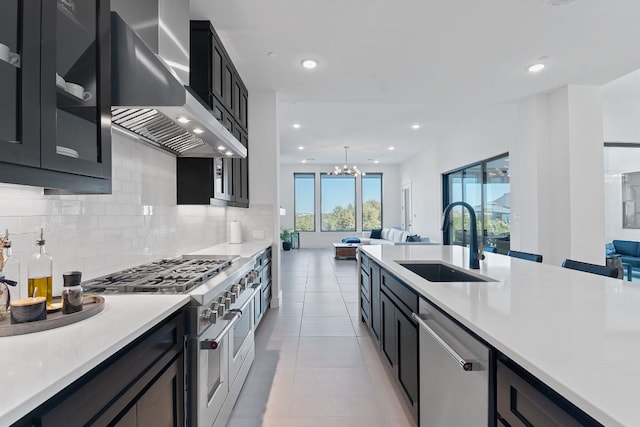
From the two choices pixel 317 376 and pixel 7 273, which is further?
pixel 317 376

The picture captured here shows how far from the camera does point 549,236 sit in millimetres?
4688

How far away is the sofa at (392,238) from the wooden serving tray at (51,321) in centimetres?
725

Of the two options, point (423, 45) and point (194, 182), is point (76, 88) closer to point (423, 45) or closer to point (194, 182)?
point (194, 182)

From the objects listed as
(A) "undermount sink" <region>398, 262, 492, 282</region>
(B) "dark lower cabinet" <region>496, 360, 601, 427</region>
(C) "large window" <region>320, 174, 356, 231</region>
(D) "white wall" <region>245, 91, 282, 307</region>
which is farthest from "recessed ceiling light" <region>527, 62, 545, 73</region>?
(C) "large window" <region>320, 174, 356, 231</region>

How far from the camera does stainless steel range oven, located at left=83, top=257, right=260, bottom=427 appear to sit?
154 cm

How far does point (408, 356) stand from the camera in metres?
1.92

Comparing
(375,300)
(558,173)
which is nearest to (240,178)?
(375,300)

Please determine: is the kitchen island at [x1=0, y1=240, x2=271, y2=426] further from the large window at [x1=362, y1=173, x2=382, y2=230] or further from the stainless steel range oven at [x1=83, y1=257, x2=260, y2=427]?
the large window at [x1=362, y1=173, x2=382, y2=230]

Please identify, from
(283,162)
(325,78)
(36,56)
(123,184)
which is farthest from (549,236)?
(283,162)

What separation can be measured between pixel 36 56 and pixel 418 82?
401 cm

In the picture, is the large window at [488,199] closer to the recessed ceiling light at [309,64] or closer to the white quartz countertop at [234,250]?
→ the recessed ceiling light at [309,64]

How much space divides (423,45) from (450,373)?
3.04 metres

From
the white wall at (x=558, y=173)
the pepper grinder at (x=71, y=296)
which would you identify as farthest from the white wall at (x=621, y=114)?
the pepper grinder at (x=71, y=296)

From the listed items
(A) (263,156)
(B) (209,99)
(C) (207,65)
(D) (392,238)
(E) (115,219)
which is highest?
(C) (207,65)
